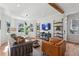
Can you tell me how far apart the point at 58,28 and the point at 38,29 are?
421mm

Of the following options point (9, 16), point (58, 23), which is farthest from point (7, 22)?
point (58, 23)

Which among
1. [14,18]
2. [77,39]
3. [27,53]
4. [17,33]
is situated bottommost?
[27,53]

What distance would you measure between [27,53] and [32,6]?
3.33 ft

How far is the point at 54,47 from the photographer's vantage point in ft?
7.25

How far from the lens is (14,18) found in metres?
2.09

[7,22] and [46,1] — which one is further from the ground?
[46,1]

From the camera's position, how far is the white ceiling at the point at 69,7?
2.09 metres

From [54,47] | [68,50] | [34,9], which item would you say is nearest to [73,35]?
[68,50]

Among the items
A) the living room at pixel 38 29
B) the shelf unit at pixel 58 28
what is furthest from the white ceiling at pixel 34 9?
the shelf unit at pixel 58 28

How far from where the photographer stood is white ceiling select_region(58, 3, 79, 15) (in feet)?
6.84

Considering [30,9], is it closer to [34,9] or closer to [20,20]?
[34,9]

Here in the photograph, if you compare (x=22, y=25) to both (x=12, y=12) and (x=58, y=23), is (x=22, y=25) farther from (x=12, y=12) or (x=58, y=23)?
(x=58, y=23)

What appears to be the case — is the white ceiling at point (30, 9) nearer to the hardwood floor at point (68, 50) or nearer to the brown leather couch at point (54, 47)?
the brown leather couch at point (54, 47)

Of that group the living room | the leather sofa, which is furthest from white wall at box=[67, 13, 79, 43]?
the leather sofa
